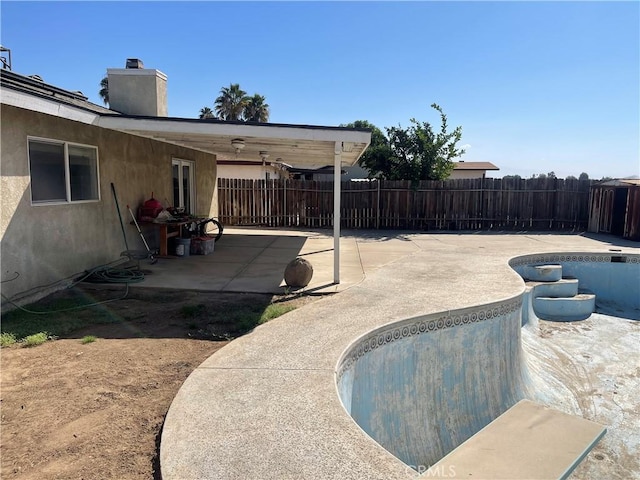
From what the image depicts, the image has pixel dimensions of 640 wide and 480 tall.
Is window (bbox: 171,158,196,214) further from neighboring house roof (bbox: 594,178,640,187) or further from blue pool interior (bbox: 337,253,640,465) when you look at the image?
neighboring house roof (bbox: 594,178,640,187)

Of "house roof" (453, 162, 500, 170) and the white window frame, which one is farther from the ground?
"house roof" (453, 162, 500, 170)

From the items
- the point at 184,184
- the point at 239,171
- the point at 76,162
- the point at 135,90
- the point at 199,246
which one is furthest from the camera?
the point at 239,171

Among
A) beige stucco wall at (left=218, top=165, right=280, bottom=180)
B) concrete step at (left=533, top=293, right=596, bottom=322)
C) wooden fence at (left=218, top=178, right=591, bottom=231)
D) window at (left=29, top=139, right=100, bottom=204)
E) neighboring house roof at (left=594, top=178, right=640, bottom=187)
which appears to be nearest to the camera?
window at (left=29, top=139, right=100, bottom=204)

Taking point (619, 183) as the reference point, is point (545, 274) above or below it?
below

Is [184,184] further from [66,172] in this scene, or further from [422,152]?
[422,152]

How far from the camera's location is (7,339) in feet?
14.5

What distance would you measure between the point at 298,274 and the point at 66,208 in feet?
12.2

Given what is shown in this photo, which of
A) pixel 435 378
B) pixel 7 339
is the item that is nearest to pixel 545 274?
pixel 435 378

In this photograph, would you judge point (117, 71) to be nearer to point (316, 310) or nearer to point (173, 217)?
point (173, 217)

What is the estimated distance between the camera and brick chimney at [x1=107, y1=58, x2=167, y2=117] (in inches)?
348

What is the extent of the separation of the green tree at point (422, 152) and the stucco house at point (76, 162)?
33.7 ft

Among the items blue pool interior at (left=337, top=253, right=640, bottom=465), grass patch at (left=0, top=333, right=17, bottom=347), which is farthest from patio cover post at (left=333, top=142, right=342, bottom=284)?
grass patch at (left=0, top=333, right=17, bottom=347)

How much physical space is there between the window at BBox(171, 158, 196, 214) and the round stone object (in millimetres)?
5568

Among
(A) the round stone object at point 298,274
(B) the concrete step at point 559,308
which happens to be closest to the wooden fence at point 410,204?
(B) the concrete step at point 559,308
